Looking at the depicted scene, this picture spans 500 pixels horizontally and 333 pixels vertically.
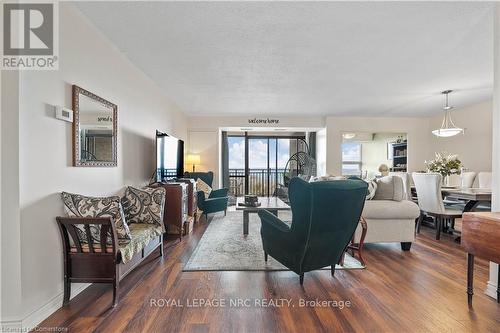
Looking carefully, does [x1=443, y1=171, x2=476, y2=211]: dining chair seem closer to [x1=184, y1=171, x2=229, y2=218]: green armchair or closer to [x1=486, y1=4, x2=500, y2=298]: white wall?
[x1=486, y1=4, x2=500, y2=298]: white wall

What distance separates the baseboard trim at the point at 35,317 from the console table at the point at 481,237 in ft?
10.7

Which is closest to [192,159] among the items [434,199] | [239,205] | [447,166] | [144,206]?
[239,205]

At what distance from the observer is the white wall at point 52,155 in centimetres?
171

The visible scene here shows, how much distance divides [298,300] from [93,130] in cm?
245

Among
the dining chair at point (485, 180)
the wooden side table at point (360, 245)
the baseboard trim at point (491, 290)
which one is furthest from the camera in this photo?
the dining chair at point (485, 180)

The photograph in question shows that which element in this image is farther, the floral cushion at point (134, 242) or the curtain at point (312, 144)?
the curtain at point (312, 144)

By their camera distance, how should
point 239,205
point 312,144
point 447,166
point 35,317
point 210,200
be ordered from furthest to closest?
1. point 312,144
2. point 210,200
3. point 447,166
4. point 239,205
5. point 35,317

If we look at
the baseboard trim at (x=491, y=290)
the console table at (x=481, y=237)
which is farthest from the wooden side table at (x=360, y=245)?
the baseboard trim at (x=491, y=290)

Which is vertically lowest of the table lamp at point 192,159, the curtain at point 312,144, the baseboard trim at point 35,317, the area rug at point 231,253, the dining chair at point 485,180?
the area rug at point 231,253

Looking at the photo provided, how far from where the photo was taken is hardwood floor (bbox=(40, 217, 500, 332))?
1.78m

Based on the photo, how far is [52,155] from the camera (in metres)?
1.95

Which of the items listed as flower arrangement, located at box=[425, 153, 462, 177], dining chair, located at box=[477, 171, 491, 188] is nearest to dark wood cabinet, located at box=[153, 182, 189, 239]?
flower arrangement, located at box=[425, 153, 462, 177]

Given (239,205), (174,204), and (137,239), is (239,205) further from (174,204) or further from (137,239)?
(137,239)

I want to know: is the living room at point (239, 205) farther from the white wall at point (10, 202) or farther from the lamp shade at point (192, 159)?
the lamp shade at point (192, 159)
